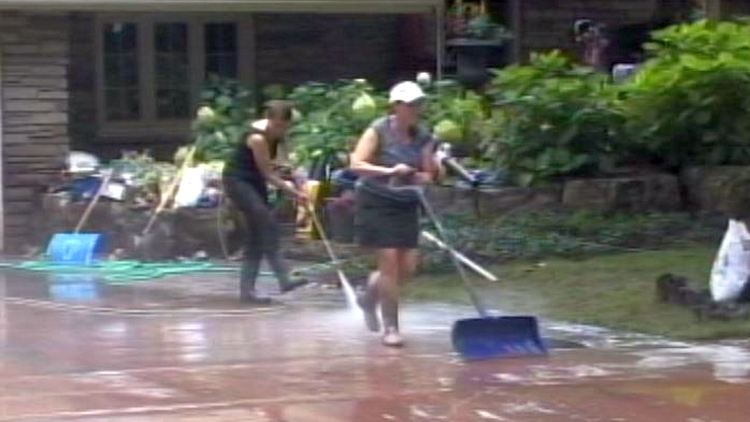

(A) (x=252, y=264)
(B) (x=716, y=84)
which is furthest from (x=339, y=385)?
(B) (x=716, y=84)

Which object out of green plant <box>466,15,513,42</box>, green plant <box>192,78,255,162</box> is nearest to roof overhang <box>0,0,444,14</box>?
green plant <box>192,78,255,162</box>

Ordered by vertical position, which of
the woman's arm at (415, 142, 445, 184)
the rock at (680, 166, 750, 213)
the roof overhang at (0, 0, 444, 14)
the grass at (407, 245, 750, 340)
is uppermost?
the roof overhang at (0, 0, 444, 14)

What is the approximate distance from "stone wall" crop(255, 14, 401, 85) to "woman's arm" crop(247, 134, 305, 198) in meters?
6.85

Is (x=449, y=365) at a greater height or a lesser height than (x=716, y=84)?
lesser

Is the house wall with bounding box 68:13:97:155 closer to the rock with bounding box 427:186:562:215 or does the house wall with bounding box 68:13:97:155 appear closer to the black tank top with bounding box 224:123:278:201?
the rock with bounding box 427:186:562:215

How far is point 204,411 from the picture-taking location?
1008 centimetres

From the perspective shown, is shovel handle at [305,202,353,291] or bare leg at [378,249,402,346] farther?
shovel handle at [305,202,353,291]

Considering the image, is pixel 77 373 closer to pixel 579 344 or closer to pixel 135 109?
pixel 579 344

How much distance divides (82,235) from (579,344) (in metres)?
6.96

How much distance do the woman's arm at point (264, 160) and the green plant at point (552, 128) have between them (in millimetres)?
3584

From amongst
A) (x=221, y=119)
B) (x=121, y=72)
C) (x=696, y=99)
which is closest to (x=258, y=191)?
(x=221, y=119)

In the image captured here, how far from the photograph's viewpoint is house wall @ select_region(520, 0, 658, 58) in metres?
22.4

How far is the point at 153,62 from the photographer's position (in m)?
21.1

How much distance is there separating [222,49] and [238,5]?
2105mm
